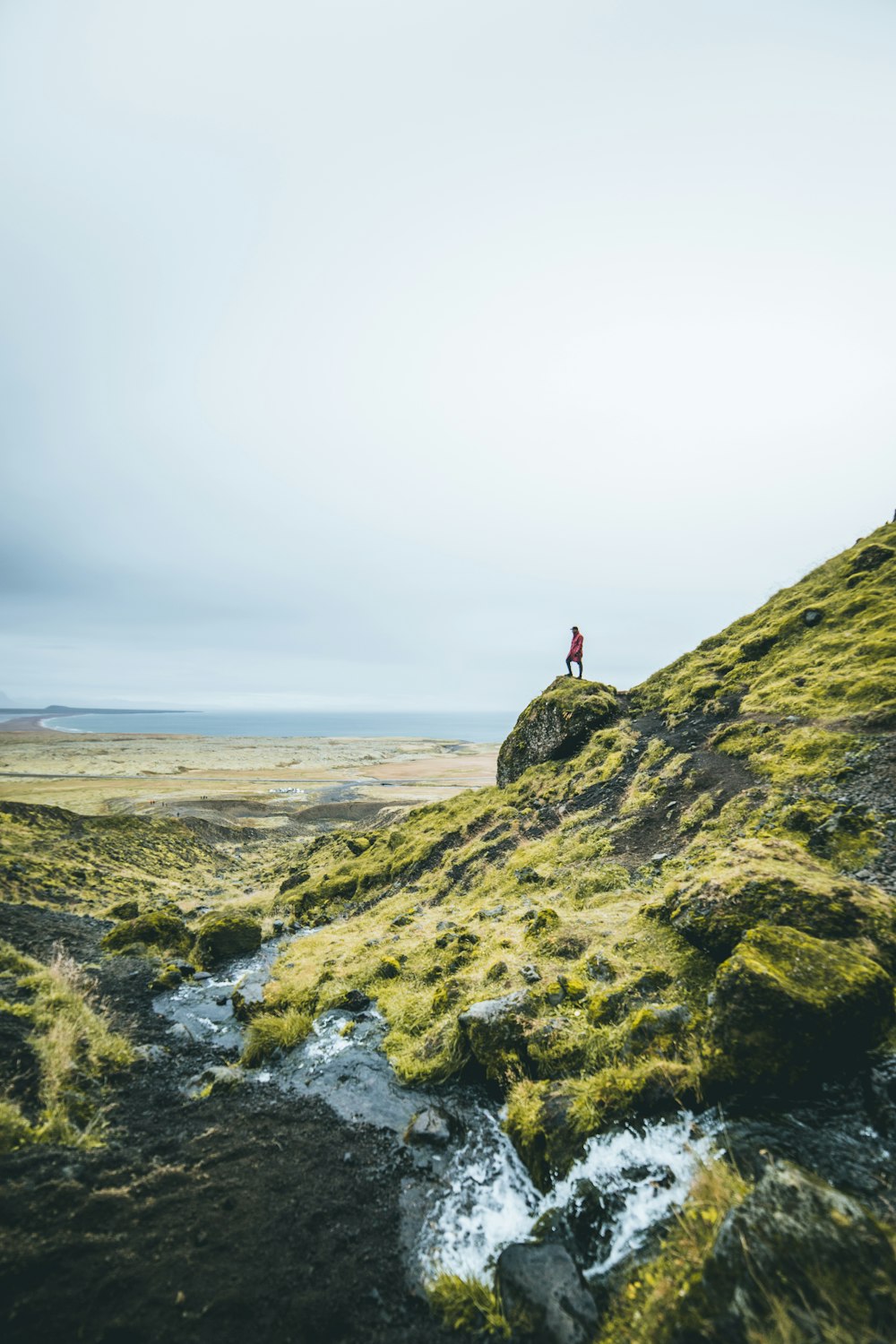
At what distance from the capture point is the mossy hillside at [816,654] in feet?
52.5

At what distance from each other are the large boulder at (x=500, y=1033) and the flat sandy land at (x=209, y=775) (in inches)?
2398

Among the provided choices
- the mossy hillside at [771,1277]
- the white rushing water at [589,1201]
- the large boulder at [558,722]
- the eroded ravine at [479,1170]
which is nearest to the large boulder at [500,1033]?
the eroded ravine at [479,1170]

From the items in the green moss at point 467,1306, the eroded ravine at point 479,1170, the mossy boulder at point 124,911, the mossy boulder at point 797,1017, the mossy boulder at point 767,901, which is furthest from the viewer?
the mossy boulder at point 124,911

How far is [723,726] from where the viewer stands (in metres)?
19.2

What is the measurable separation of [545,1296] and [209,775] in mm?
112958

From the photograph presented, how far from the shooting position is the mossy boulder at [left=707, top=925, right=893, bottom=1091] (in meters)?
6.34

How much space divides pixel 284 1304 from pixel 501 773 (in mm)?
25874

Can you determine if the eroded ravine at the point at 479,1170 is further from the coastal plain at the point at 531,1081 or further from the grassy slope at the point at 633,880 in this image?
the grassy slope at the point at 633,880

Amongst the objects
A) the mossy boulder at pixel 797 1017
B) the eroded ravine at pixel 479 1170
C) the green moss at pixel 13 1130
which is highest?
the mossy boulder at pixel 797 1017

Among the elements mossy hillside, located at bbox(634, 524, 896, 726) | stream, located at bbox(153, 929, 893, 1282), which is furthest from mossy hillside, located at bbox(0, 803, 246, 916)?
mossy hillside, located at bbox(634, 524, 896, 726)

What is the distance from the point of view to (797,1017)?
21.0 ft

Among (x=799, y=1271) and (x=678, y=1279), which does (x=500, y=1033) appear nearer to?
(x=678, y=1279)

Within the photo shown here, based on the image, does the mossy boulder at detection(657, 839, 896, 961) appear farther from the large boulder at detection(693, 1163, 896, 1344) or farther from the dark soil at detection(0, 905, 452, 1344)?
the dark soil at detection(0, 905, 452, 1344)

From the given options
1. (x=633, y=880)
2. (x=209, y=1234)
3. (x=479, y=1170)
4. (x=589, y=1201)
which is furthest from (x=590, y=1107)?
(x=633, y=880)
